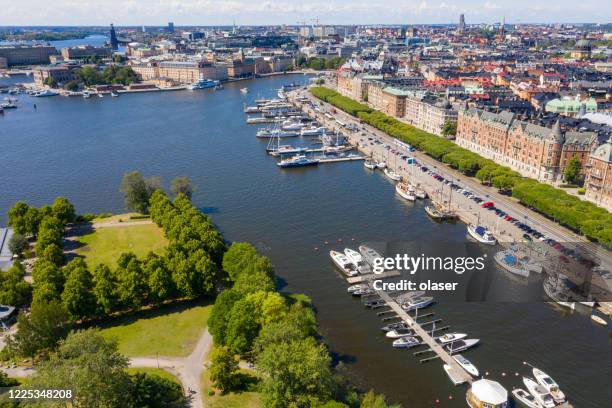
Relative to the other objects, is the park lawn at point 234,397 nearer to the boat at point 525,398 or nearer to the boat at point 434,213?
the boat at point 525,398

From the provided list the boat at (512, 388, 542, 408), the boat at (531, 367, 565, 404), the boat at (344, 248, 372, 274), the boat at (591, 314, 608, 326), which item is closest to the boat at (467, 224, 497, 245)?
the boat at (344, 248, 372, 274)

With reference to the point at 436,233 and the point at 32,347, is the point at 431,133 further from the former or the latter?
the point at 32,347

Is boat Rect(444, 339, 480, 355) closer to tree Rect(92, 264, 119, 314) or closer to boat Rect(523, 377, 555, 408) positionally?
boat Rect(523, 377, 555, 408)

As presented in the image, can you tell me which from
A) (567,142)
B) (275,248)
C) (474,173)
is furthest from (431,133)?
(275,248)

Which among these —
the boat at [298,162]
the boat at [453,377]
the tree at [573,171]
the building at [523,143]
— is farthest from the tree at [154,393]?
the building at [523,143]

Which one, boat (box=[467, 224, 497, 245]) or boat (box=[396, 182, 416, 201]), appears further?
boat (box=[396, 182, 416, 201])
